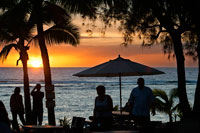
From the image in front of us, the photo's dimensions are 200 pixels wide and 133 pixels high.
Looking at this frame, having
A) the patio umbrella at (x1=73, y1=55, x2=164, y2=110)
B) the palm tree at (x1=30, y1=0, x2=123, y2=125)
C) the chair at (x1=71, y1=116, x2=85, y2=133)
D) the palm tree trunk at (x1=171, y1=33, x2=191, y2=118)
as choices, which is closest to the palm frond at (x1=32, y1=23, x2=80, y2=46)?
the palm tree at (x1=30, y1=0, x2=123, y2=125)

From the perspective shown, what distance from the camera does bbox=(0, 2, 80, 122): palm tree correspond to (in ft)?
60.1

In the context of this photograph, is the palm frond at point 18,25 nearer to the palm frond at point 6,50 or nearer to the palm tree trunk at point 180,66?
the palm frond at point 6,50

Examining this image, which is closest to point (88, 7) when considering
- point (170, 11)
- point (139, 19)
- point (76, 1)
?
point (76, 1)

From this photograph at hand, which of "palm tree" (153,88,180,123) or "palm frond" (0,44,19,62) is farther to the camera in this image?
"palm frond" (0,44,19,62)

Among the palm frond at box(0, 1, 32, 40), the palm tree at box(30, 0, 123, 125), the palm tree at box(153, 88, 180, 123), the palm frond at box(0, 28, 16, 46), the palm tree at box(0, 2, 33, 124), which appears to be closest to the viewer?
the palm tree at box(30, 0, 123, 125)

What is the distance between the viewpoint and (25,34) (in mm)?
20891

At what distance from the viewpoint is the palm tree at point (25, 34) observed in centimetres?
1831

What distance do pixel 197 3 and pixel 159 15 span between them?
318 centimetres

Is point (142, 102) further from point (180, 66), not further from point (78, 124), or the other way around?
point (180, 66)

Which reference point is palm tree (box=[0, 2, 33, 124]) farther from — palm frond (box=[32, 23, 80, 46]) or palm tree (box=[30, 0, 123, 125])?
palm tree (box=[30, 0, 123, 125])

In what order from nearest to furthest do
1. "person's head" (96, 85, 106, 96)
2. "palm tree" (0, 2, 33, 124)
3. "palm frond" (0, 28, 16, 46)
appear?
"person's head" (96, 85, 106, 96), "palm tree" (0, 2, 33, 124), "palm frond" (0, 28, 16, 46)

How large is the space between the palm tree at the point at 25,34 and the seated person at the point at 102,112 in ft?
22.4

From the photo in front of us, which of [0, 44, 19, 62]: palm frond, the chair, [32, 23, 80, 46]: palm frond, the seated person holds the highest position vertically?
[32, 23, 80, 46]: palm frond

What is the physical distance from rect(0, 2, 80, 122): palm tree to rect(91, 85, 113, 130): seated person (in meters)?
6.84
